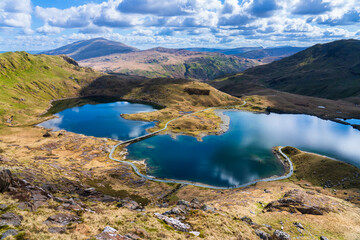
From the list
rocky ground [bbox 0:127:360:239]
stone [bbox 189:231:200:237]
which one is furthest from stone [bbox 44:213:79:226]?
stone [bbox 189:231:200:237]

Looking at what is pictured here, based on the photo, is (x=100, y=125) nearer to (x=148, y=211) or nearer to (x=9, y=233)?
(x=148, y=211)

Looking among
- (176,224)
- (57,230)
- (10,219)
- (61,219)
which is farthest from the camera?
(176,224)

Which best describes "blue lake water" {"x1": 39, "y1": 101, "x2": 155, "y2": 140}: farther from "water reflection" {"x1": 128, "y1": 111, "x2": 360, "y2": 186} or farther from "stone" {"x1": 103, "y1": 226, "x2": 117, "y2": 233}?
"stone" {"x1": 103, "y1": 226, "x2": 117, "y2": 233}

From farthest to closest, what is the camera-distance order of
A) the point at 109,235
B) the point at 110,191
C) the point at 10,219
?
the point at 110,191 → the point at 10,219 → the point at 109,235

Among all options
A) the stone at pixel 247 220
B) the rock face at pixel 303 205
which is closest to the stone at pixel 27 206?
the stone at pixel 247 220

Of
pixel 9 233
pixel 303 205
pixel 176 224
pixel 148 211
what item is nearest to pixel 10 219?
pixel 9 233

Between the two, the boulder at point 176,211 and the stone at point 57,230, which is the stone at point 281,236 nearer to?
the boulder at point 176,211

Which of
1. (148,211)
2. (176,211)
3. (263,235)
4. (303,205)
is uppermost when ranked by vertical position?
(176,211)
